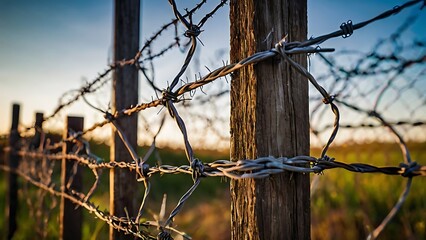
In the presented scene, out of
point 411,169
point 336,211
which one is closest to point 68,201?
point 411,169

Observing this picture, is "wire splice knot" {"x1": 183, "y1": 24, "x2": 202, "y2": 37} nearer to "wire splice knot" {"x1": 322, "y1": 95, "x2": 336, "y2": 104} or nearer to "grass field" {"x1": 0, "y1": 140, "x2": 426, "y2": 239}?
"wire splice knot" {"x1": 322, "y1": 95, "x2": 336, "y2": 104}

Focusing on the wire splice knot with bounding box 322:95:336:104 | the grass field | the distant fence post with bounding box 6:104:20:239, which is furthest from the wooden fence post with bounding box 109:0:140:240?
the distant fence post with bounding box 6:104:20:239

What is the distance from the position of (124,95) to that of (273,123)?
1.02m

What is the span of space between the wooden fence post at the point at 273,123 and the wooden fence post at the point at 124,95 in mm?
895

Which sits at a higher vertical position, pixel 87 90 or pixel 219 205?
pixel 87 90

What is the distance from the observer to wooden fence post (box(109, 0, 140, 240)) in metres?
1.70

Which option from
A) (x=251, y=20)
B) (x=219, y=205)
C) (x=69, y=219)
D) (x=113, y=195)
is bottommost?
(x=219, y=205)

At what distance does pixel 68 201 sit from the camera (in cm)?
237

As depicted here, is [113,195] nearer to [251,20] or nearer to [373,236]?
[251,20]

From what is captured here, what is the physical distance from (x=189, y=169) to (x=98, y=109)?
2.43ft

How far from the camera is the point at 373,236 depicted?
723 mm

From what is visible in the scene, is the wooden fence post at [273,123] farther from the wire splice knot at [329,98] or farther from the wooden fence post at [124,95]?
the wooden fence post at [124,95]

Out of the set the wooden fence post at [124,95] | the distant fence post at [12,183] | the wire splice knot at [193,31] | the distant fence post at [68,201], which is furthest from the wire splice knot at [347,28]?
the distant fence post at [12,183]

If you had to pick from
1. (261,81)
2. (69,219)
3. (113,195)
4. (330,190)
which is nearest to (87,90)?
(113,195)
